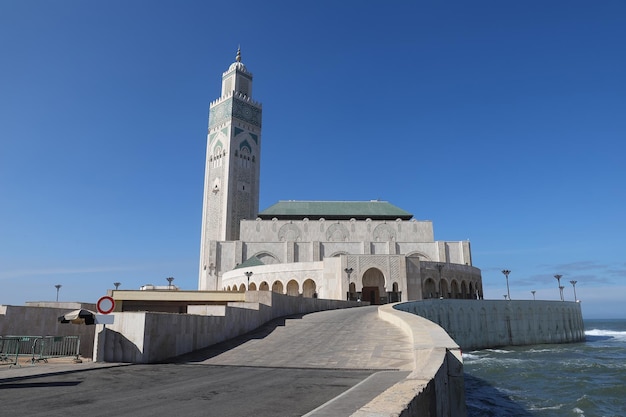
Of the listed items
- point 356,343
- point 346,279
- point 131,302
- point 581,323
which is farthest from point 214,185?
point 356,343

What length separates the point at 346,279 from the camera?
151ft

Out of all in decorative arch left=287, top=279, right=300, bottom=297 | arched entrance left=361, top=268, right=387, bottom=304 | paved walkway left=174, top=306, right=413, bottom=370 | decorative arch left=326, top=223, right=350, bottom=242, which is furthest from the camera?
decorative arch left=326, top=223, right=350, bottom=242

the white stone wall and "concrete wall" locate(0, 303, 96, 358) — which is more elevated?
the white stone wall

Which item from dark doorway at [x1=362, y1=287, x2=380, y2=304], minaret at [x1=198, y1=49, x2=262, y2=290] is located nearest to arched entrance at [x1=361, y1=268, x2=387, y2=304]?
dark doorway at [x1=362, y1=287, x2=380, y2=304]

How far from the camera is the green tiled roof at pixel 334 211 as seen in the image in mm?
66438

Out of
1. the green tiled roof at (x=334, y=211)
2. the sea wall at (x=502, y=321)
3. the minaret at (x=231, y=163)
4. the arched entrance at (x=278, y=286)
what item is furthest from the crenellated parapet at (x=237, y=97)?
the sea wall at (x=502, y=321)

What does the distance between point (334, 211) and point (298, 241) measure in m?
8.97

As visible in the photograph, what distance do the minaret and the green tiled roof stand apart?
4364mm

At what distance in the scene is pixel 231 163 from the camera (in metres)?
67.9

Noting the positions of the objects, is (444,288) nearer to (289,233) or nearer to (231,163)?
(289,233)

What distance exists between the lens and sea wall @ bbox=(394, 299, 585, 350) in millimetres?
Result: 38562

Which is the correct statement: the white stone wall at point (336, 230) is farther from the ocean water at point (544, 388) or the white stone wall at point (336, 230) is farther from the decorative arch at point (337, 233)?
the ocean water at point (544, 388)

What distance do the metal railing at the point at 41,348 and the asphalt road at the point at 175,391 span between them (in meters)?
3.10

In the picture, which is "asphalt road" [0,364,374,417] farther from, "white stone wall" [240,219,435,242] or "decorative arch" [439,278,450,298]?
"white stone wall" [240,219,435,242]
